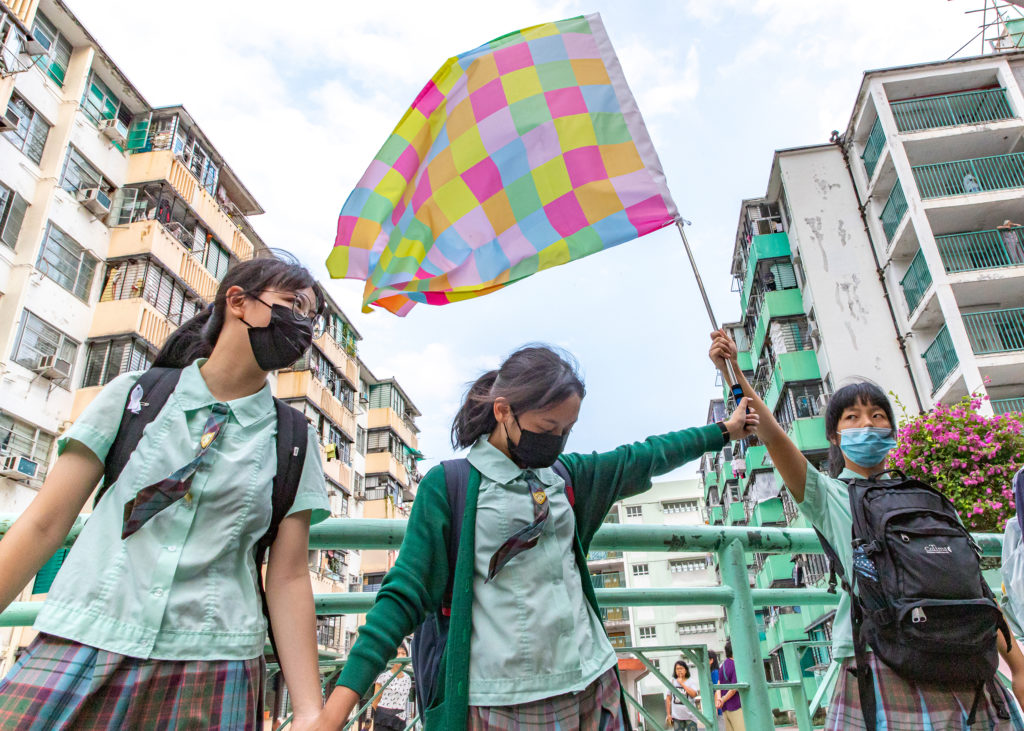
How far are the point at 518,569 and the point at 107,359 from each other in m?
18.8

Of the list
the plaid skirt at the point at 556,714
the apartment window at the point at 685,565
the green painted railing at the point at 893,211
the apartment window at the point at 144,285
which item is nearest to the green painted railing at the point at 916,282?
the green painted railing at the point at 893,211

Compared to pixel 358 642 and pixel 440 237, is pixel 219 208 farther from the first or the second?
pixel 358 642

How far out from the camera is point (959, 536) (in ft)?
6.51

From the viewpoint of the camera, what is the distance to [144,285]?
18.8 metres

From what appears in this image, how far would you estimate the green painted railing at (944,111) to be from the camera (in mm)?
21828

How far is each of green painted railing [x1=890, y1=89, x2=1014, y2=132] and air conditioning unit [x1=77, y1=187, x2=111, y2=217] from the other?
21440mm

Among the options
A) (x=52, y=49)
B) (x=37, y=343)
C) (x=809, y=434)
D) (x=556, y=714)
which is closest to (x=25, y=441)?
(x=37, y=343)

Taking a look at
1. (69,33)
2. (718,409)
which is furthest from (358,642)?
(718,409)

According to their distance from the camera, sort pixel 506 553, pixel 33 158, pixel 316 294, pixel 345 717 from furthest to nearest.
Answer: pixel 33 158
pixel 316 294
pixel 506 553
pixel 345 717

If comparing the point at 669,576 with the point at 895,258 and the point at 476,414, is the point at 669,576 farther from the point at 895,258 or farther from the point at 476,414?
the point at 476,414

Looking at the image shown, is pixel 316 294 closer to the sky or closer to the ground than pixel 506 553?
closer to the sky

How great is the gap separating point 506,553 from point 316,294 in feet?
2.50

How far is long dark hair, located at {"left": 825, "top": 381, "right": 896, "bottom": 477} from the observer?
8.04ft

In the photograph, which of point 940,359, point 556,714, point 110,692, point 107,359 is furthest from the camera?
point 940,359
